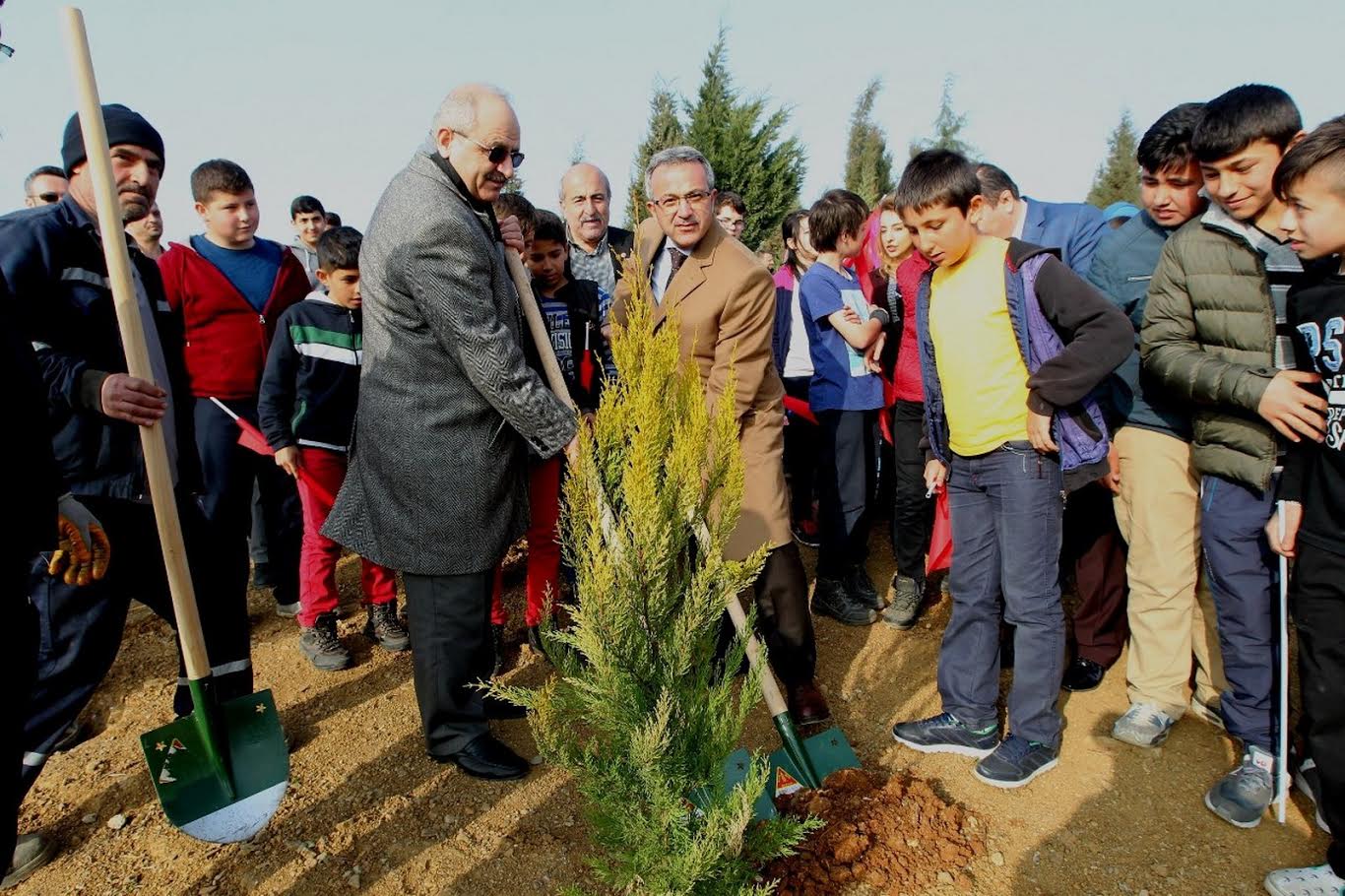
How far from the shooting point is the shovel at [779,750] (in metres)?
2.66

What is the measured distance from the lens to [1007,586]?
3.05m

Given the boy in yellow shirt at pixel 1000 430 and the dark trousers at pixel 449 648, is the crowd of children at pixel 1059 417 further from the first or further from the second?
the dark trousers at pixel 449 648

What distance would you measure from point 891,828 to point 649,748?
1077mm

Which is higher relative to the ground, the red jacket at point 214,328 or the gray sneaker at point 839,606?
the red jacket at point 214,328

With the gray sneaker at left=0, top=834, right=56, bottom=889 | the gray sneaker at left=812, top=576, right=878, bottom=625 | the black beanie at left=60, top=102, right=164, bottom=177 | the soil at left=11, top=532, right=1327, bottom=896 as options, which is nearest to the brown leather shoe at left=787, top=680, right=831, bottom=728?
the soil at left=11, top=532, right=1327, bottom=896

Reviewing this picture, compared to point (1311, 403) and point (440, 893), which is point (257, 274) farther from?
point (1311, 403)

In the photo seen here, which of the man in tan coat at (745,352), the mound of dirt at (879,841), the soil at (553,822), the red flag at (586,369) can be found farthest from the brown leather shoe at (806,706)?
the red flag at (586,369)

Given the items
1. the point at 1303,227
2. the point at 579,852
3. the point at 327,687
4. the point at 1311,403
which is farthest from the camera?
the point at 327,687

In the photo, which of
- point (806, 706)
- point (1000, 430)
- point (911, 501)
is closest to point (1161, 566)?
point (1000, 430)

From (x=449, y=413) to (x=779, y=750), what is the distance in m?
1.77

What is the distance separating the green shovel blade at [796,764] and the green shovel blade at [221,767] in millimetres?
1537

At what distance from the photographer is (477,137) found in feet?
9.09

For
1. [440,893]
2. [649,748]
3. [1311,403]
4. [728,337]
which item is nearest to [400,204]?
[728,337]

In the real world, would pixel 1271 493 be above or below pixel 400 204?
below
